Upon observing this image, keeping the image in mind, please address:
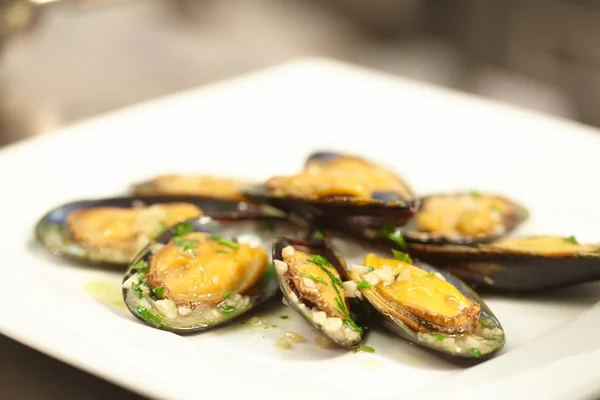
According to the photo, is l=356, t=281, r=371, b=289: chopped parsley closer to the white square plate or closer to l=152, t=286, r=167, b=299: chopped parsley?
the white square plate

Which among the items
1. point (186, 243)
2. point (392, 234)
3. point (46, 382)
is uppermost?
point (392, 234)

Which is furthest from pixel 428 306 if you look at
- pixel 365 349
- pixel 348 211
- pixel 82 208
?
pixel 82 208

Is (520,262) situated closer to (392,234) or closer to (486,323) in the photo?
(486,323)

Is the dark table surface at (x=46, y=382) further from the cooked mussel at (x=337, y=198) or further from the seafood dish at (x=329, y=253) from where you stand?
the cooked mussel at (x=337, y=198)

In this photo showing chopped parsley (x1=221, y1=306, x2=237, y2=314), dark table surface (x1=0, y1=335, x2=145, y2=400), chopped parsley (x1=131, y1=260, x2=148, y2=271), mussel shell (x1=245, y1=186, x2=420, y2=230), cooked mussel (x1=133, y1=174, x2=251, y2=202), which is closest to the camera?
dark table surface (x1=0, y1=335, x2=145, y2=400)

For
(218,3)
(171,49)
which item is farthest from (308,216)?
(218,3)

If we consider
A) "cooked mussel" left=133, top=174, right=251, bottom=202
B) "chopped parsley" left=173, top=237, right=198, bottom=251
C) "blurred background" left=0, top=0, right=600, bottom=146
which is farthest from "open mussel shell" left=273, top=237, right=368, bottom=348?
"blurred background" left=0, top=0, right=600, bottom=146

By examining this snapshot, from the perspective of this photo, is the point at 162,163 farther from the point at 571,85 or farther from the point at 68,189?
the point at 571,85
